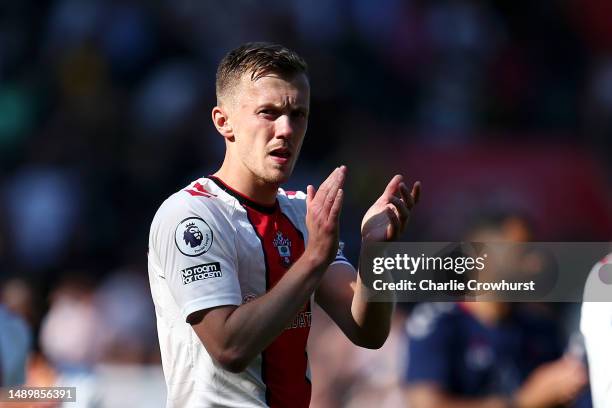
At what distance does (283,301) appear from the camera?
3.76 meters

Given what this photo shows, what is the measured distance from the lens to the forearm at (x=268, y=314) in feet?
12.3

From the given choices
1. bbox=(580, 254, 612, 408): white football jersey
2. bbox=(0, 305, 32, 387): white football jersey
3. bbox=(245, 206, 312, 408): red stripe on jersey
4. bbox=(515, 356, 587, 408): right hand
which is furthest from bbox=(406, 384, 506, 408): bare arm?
bbox=(0, 305, 32, 387): white football jersey

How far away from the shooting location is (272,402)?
4102 mm

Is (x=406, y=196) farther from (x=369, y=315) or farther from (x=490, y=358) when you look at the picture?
(x=490, y=358)

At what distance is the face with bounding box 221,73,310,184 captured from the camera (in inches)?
163

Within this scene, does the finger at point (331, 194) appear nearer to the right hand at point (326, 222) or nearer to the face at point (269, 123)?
the right hand at point (326, 222)

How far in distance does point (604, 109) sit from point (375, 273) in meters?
9.25

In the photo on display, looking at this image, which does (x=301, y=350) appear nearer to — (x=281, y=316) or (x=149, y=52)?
(x=281, y=316)

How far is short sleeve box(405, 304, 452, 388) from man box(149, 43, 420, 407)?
1.60 meters

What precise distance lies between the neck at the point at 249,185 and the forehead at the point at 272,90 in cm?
27

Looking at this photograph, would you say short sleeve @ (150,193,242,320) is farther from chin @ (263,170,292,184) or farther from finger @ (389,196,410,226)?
finger @ (389,196,410,226)

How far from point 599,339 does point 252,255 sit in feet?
4.81

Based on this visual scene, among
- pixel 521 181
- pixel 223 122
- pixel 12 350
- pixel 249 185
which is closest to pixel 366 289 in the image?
pixel 249 185

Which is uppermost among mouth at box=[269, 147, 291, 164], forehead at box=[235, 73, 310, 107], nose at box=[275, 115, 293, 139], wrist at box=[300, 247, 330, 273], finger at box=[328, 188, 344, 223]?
forehead at box=[235, 73, 310, 107]
